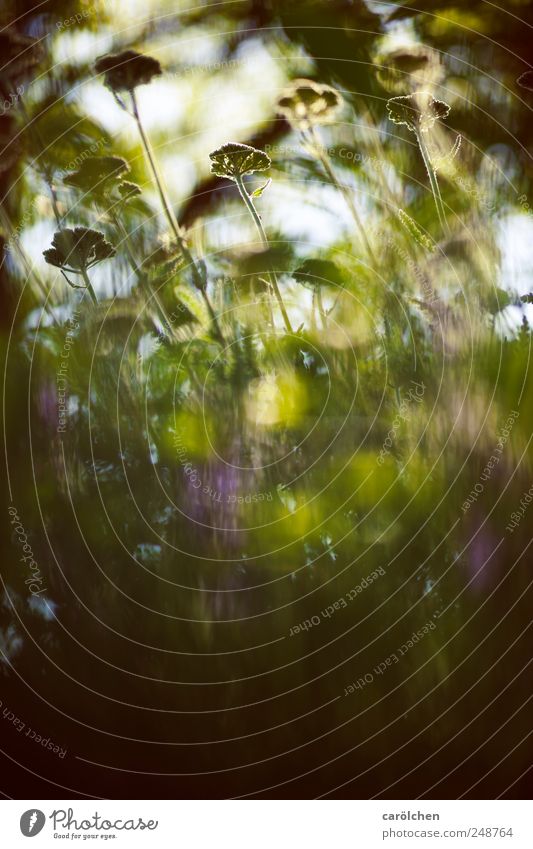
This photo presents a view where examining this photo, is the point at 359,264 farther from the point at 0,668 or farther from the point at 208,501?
the point at 0,668

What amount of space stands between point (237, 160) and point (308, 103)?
94 millimetres

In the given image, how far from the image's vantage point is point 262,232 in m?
0.77

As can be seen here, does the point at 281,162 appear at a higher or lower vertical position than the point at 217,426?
Answer: higher

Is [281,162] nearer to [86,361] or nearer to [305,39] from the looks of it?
[305,39]

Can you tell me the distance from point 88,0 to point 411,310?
0.46 meters

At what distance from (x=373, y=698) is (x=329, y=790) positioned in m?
0.10

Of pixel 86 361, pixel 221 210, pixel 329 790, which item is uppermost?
pixel 221 210

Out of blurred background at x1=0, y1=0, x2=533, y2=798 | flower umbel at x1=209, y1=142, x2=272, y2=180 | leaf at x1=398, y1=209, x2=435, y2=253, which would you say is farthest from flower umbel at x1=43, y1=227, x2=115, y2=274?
leaf at x1=398, y1=209, x2=435, y2=253

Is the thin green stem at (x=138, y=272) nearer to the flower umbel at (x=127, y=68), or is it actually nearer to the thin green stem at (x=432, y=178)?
the flower umbel at (x=127, y=68)

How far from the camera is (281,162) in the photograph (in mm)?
765

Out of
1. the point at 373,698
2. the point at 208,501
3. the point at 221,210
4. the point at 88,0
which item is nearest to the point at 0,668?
the point at 208,501

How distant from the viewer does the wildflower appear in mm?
762

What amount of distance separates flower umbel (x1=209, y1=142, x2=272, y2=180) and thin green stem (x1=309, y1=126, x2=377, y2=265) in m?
0.05

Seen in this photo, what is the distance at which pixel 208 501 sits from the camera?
771 mm
